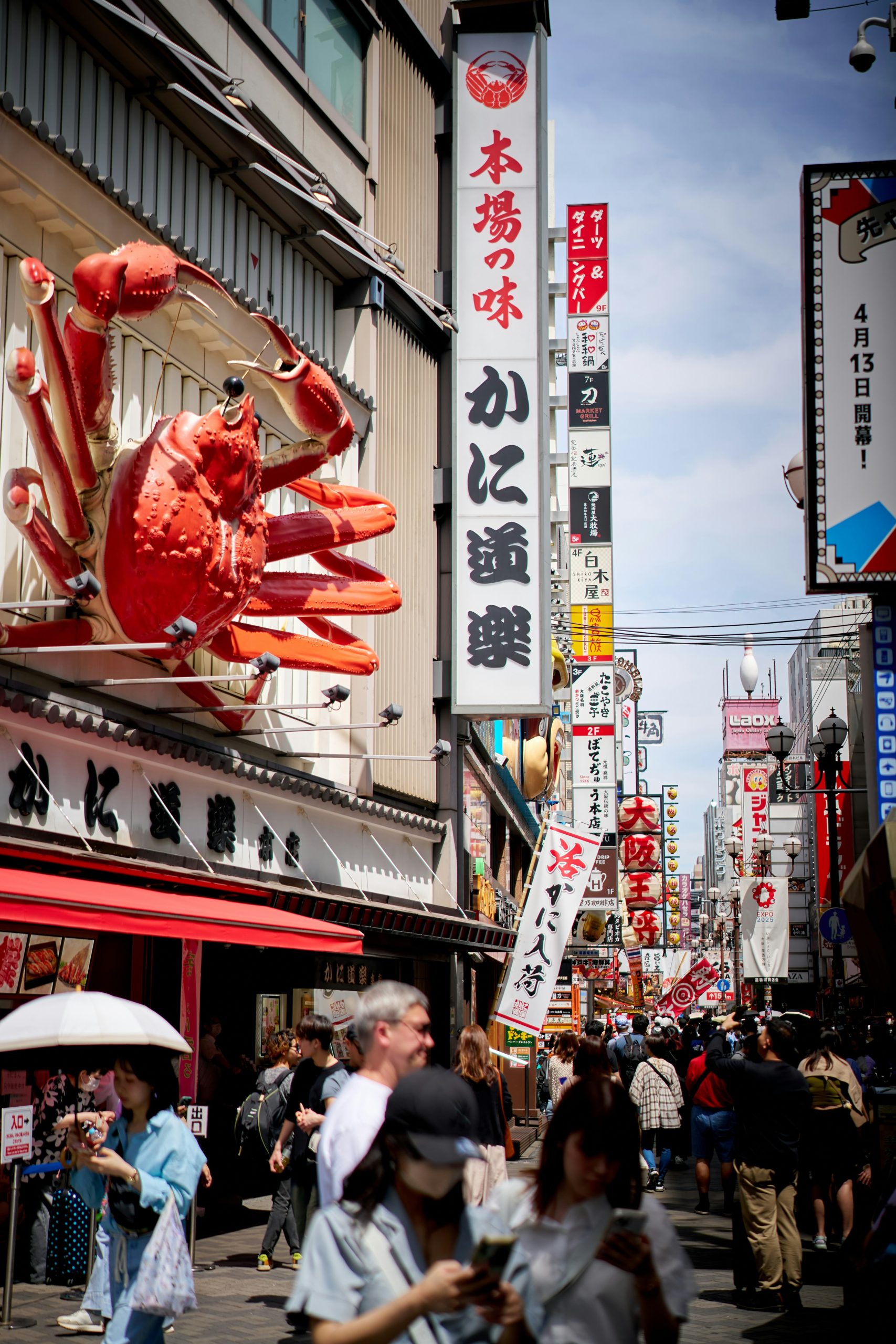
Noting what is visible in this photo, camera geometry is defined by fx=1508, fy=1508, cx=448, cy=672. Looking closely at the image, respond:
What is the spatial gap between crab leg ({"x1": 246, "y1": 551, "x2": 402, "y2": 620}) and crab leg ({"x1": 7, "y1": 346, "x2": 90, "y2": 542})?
9.23ft

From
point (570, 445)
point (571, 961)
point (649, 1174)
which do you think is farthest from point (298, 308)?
point (571, 961)

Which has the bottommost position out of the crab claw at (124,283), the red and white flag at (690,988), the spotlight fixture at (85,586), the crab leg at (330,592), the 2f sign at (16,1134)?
the red and white flag at (690,988)

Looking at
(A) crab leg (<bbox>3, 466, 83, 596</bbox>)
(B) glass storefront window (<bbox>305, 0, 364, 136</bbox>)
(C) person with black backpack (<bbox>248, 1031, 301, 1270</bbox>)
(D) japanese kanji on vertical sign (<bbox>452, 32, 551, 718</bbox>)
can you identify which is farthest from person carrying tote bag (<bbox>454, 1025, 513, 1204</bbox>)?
(B) glass storefront window (<bbox>305, 0, 364, 136</bbox>)

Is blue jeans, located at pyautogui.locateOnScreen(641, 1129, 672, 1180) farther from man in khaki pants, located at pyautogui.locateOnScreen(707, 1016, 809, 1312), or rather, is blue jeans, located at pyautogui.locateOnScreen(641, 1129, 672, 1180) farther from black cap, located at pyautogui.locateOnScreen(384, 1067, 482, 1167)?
black cap, located at pyautogui.locateOnScreen(384, 1067, 482, 1167)

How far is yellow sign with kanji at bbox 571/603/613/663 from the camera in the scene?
40.5 meters

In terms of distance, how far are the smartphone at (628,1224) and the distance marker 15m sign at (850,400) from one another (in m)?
10.7

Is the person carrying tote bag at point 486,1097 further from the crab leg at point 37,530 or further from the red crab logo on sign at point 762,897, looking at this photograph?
the red crab logo on sign at point 762,897

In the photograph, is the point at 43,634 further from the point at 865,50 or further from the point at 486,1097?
the point at 865,50

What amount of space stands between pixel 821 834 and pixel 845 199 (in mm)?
43694

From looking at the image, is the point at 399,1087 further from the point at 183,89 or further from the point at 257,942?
the point at 183,89

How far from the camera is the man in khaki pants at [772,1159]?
10.2 meters

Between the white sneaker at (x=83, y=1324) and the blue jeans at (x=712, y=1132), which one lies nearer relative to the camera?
the white sneaker at (x=83, y=1324)

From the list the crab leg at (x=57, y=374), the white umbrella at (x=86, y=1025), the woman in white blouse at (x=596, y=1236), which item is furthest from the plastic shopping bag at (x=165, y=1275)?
the crab leg at (x=57, y=374)

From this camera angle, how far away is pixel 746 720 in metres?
186
